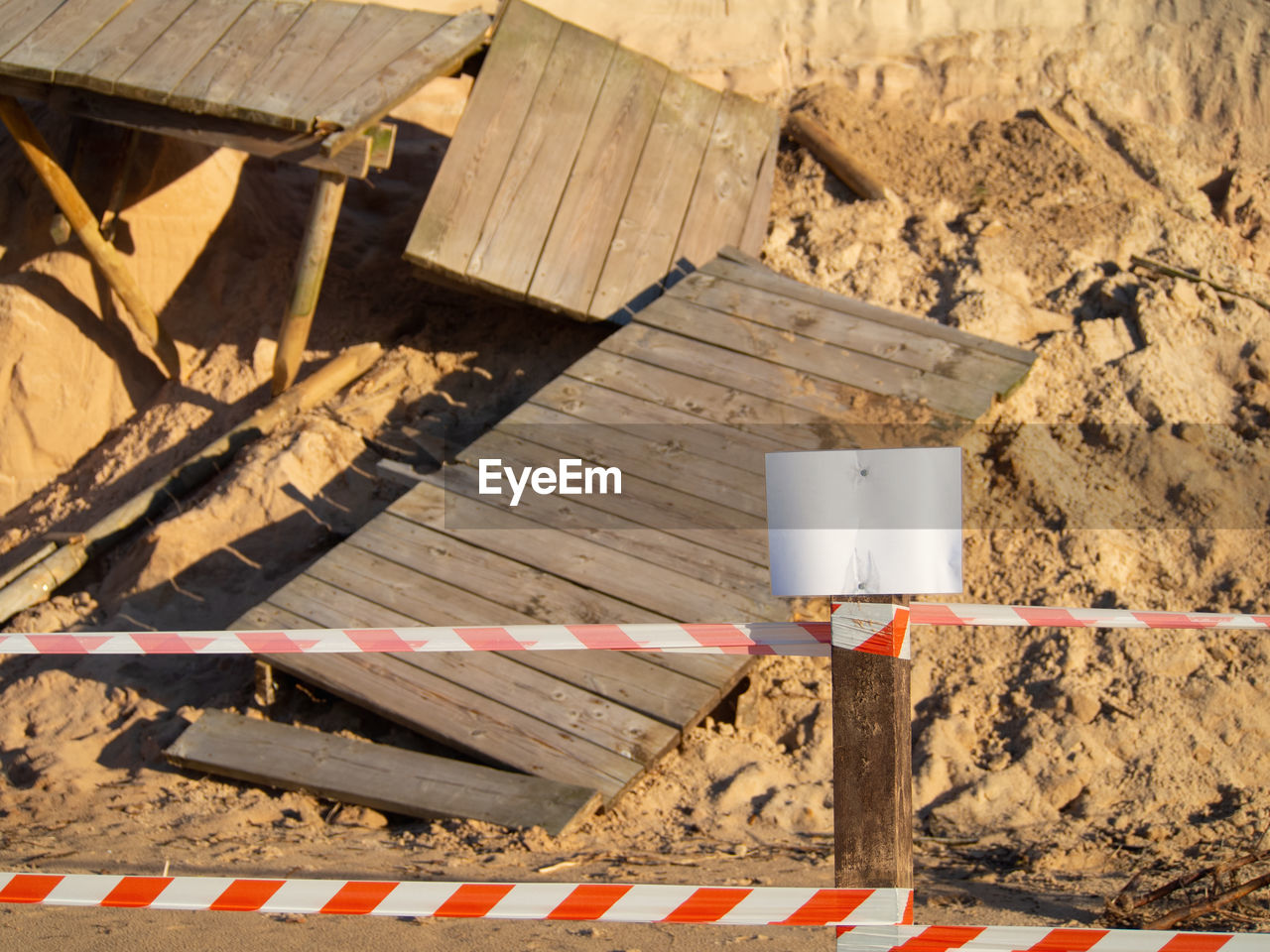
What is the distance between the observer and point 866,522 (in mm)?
2139

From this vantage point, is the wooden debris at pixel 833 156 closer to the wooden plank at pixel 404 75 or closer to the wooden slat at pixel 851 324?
the wooden slat at pixel 851 324

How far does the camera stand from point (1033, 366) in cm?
574

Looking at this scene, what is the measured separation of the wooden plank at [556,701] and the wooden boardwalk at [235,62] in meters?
2.89

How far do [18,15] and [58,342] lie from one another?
198 centimetres

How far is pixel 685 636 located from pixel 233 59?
16.1 feet

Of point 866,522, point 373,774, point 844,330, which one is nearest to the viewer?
point 866,522

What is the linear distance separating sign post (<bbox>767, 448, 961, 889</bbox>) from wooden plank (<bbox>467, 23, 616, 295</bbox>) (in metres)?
4.36

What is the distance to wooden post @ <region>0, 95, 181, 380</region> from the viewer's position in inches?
257

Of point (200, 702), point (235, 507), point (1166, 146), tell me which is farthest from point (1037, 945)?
point (1166, 146)

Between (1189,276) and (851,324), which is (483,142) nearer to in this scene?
(851,324)

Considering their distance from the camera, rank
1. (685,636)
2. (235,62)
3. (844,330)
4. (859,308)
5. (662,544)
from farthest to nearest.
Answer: (235,62), (859,308), (844,330), (662,544), (685,636)

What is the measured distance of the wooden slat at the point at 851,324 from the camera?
549cm

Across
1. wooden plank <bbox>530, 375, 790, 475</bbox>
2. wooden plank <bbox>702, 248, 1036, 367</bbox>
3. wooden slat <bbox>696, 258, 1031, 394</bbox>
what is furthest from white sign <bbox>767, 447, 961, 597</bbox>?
wooden plank <bbox>702, 248, 1036, 367</bbox>

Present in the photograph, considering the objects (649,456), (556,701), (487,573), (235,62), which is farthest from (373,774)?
(235,62)
